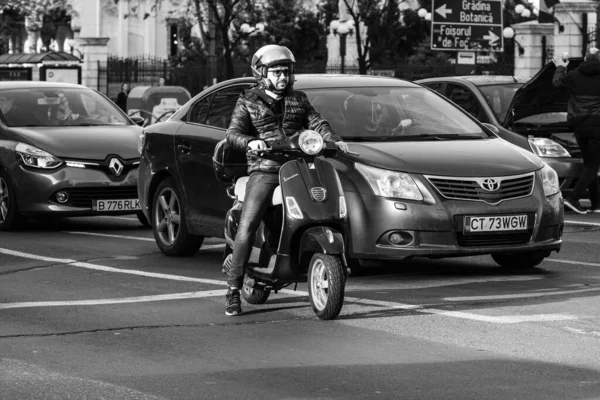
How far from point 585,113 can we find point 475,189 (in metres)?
6.72

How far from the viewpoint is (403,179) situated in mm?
10125

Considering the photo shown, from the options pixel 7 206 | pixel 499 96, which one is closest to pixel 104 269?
pixel 7 206

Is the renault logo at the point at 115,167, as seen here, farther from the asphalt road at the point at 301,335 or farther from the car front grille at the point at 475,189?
the car front grille at the point at 475,189

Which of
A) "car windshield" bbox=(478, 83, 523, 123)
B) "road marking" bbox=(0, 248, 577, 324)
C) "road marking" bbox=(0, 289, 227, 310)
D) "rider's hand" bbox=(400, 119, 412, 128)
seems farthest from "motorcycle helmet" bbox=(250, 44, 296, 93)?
"car windshield" bbox=(478, 83, 523, 123)

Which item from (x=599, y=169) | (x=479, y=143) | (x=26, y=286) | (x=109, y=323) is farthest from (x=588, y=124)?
(x=109, y=323)

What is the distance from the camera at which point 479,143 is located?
11.0 metres

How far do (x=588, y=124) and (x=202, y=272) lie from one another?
6.88 metres

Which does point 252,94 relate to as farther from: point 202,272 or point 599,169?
point 599,169

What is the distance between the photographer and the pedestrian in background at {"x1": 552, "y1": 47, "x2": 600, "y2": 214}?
16.6 meters

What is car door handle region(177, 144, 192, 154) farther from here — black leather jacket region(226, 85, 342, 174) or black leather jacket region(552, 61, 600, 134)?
black leather jacket region(552, 61, 600, 134)

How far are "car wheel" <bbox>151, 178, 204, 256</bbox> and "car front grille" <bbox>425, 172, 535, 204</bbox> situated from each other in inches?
112

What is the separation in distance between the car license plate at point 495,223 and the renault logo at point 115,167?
236 inches

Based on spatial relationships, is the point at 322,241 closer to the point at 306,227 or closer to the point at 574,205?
the point at 306,227

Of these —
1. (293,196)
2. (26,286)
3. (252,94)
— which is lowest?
(26,286)
